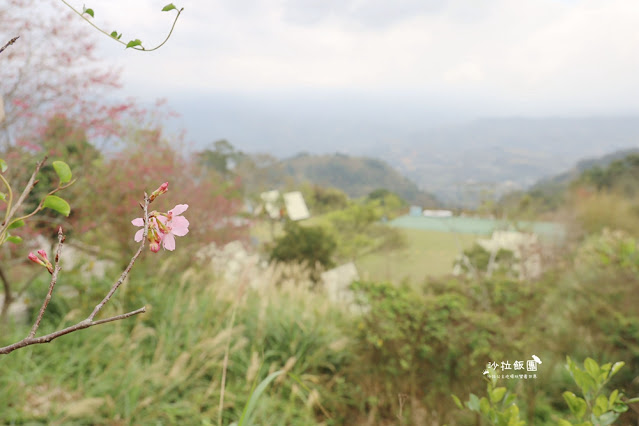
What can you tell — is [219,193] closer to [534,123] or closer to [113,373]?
[113,373]

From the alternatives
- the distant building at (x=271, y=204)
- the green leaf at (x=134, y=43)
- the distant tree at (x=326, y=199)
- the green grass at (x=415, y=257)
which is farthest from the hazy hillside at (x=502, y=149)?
the green leaf at (x=134, y=43)

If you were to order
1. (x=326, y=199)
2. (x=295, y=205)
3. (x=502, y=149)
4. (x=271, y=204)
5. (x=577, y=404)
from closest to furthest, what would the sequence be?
Result: (x=577, y=404), (x=271, y=204), (x=295, y=205), (x=326, y=199), (x=502, y=149)

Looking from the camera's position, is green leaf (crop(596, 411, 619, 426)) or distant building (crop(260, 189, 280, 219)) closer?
green leaf (crop(596, 411, 619, 426))

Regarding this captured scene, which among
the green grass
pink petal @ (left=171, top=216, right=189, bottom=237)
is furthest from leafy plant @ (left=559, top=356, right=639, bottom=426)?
the green grass

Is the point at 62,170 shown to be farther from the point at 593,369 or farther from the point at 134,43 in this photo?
the point at 593,369

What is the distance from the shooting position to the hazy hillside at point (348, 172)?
126ft

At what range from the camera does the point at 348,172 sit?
41.5 metres

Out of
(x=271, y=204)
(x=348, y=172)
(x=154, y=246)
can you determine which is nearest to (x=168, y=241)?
(x=154, y=246)

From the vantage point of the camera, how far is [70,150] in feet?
11.1

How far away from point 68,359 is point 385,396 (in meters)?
1.95

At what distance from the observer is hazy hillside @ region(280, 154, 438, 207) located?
38312 mm

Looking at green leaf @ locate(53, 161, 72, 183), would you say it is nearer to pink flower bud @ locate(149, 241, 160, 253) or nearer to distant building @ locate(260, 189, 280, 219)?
pink flower bud @ locate(149, 241, 160, 253)

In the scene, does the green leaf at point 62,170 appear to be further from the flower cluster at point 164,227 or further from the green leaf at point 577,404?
the green leaf at point 577,404

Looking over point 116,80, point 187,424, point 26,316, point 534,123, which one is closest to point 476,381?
point 187,424
